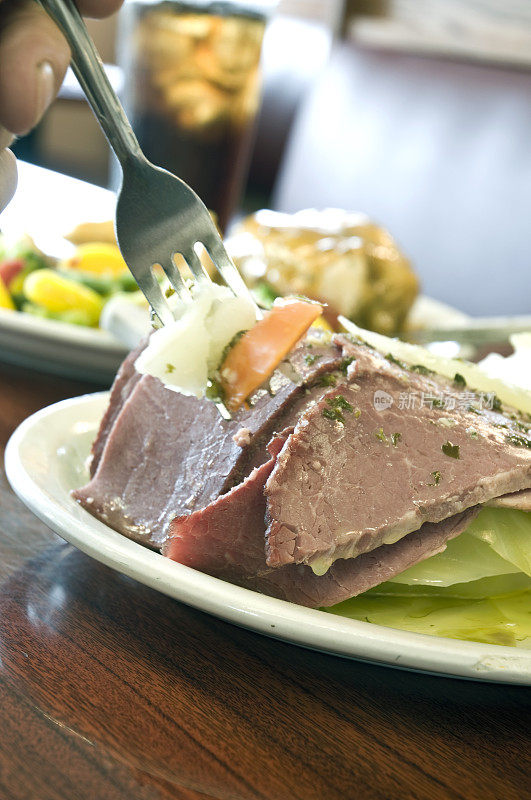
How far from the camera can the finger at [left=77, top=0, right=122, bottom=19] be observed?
3.75ft

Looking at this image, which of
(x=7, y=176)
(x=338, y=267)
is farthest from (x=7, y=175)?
(x=338, y=267)

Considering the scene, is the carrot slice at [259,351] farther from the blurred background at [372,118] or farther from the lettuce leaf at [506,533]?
the blurred background at [372,118]

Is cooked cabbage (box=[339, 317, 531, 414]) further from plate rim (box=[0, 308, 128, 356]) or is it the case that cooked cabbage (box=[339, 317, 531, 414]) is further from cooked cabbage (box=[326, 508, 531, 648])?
plate rim (box=[0, 308, 128, 356])

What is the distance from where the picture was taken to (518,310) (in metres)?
3.45

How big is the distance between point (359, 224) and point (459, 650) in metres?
2.11

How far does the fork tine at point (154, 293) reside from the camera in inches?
42.3

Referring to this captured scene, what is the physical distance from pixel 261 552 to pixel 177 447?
0.21m

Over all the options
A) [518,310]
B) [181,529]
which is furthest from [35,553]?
[518,310]

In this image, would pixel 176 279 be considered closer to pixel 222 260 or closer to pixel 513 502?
pixel 222 260

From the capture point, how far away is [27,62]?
0.91 meters

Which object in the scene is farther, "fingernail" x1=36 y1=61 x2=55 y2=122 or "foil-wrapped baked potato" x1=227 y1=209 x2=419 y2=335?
"foil-wrapped baked potato" x1=227 y1=209 x2=419 y2=335

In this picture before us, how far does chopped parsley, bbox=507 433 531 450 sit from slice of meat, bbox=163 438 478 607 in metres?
0.13

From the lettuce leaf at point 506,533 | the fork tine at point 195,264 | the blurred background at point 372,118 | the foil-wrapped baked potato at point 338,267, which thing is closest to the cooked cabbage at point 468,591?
the lettuce leaf at point 506,533

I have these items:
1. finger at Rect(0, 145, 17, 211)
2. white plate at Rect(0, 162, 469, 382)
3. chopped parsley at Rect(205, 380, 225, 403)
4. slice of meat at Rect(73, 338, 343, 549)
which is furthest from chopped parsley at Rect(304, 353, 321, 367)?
white plate at Rect(0, 162, 469, 382)
